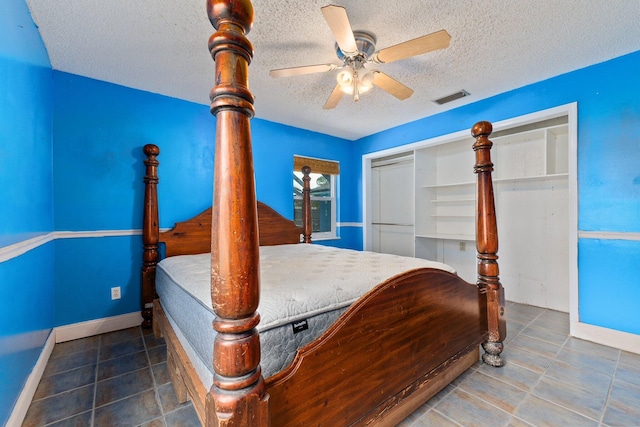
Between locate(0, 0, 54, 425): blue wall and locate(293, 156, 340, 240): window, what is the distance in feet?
8.77

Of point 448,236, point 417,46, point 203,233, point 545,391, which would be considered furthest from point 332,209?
point 545,391

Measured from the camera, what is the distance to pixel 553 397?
61.1 inches

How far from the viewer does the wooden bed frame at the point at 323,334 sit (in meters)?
0.71

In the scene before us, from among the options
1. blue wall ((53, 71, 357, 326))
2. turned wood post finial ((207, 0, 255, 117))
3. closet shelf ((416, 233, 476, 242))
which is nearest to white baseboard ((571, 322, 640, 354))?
closet shelf ((416, 233, 476, 242))

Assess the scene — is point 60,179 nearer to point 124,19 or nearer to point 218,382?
point 124,19

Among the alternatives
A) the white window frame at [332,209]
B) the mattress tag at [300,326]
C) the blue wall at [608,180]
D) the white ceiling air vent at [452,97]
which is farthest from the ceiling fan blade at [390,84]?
the white window frame at [332,209]

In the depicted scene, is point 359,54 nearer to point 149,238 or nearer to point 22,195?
point 22,195

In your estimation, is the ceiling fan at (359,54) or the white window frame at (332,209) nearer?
the ceiling fan at (359,54)

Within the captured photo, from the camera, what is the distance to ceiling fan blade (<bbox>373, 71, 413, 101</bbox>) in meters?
1.98

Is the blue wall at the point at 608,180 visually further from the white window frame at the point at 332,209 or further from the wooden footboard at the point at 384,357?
the white window frame at the point at 332,209

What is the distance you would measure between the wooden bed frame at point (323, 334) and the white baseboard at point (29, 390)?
663mm

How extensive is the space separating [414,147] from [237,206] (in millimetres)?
3463

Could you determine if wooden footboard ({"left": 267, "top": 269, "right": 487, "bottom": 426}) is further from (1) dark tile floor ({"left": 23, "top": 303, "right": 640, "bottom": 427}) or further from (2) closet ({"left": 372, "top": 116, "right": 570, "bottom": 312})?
(2) closet ({"left": 372, "top": 116, "right": 570, "bottom": 312})

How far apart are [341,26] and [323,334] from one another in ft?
5.03
